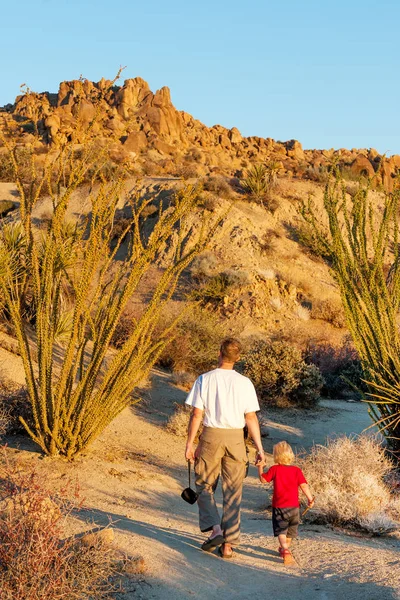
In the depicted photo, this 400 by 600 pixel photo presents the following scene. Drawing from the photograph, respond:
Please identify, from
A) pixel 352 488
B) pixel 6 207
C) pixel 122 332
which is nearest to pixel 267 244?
pixel 6 207

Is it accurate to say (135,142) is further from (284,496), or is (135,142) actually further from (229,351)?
(284,496)

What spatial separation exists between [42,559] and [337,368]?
13.7 m

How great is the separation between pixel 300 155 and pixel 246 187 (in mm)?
27583

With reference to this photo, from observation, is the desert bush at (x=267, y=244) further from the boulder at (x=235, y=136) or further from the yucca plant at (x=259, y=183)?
the boulder at (x=235, y=136)

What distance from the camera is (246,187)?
28.9m

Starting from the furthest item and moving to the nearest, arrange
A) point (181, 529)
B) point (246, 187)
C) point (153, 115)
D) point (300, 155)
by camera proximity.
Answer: point (300, 155), point (153, 115), point (246, 187), point (181, 529)

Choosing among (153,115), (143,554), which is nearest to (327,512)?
(143,554)

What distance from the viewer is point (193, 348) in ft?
48.1

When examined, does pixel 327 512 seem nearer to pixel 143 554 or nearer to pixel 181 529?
pixel 181 529

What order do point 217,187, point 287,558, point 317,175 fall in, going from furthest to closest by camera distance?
point 317,175
point 217,187
point 287,558

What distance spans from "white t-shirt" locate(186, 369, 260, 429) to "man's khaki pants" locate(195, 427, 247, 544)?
8 cm

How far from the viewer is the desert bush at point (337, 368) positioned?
16.2 m

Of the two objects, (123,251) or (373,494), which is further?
(123,251)

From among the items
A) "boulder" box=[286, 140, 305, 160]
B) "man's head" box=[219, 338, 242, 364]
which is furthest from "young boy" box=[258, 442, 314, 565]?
"boulder" box=[286, 140, 305, 160]
